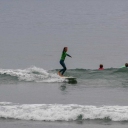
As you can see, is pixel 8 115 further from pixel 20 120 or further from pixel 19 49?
pixel 19 49

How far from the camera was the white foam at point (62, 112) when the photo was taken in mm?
23422

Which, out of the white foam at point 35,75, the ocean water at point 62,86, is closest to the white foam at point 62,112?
the ocean water at point 62,86

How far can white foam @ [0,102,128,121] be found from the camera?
76.8ft

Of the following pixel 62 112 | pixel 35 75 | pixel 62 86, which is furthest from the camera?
pixel 35 75

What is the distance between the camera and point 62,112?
23984mm

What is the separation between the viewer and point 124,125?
22359 mm

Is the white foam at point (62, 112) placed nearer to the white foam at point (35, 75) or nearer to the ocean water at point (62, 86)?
the ocean water at point (62, 86)

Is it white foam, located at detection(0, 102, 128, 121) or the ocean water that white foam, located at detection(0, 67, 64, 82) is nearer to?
the ocean water

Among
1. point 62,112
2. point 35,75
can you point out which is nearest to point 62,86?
point 35,75

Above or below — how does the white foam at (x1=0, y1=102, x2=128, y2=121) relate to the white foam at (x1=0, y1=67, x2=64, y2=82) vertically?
below

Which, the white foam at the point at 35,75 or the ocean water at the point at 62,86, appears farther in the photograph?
the white foam at the point at 35,75

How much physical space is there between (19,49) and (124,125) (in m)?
39.5

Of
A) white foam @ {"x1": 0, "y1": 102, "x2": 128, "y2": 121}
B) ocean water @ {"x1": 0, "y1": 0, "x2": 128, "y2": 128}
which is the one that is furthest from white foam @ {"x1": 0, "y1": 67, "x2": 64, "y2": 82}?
white foam @ {"x1": 0, "y1": 102, "x2": 128, "y2": 121}

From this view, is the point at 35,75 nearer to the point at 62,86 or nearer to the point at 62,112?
the point at 62,86
